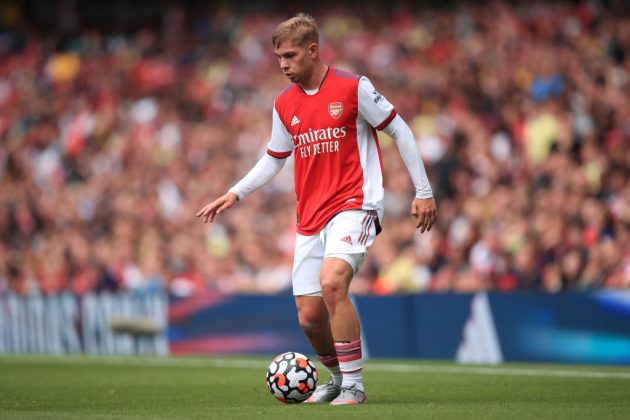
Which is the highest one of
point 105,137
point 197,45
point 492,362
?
point 197,45

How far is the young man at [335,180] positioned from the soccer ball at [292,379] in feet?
0.64

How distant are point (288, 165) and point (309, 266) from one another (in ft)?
39.7

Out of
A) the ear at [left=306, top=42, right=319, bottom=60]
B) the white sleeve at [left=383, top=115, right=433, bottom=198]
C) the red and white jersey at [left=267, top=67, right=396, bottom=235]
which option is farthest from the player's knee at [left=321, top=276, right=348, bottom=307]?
the ear at [left=306, top=42, right=319, bottom=60]

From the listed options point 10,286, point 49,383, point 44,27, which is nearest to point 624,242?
point 49,383

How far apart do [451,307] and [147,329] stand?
5086 mm

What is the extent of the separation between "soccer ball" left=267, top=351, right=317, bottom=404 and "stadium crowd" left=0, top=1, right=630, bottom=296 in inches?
256

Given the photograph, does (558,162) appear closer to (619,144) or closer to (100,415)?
(619,144)

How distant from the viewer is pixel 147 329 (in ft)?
57.0

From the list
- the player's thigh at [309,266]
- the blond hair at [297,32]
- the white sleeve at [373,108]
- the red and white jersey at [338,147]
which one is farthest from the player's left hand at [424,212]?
the blond hair at [297,32]

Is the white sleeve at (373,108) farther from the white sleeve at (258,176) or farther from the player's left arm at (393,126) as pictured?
the white sleeve at (258,176)

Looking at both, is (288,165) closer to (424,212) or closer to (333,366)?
(333,366)

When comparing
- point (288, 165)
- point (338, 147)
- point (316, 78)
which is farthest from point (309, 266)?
point (288, 165)

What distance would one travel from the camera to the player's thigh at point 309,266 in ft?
26.5

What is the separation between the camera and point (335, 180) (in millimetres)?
8023
